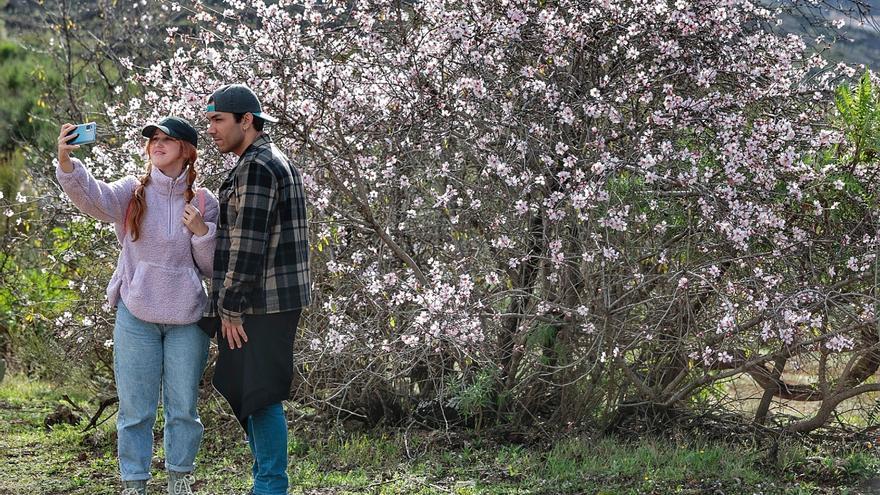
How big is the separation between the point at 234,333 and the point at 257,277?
0.22 metres

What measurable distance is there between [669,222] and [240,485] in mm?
2362

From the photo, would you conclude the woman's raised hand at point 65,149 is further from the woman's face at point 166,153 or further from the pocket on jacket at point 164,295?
the pocket on jacket at point 164,295

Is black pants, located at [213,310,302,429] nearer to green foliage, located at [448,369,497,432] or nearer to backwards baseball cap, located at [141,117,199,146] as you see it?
backwards baseball cap, located at [141,117,199,146]

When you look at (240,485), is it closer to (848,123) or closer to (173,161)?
(173,161)

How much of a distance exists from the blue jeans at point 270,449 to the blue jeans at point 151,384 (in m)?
0.29

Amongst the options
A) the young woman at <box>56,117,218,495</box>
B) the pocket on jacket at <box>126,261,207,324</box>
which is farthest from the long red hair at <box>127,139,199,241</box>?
the pocket on jacket at <box>126,261,207,324</box>

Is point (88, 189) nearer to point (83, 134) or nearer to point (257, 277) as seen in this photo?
point (83, 134)

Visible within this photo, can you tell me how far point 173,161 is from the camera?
4066 millimetres

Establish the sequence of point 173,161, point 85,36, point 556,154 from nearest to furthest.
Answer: point 173,161 → point 556,154 → point 85,36

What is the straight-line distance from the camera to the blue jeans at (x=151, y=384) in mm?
3951

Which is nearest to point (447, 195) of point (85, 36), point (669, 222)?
point (669, 222)

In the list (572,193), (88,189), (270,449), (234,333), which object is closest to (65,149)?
(88,189)

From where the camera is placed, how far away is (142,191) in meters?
4.01

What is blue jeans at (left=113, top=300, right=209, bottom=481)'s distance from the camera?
3.95m
